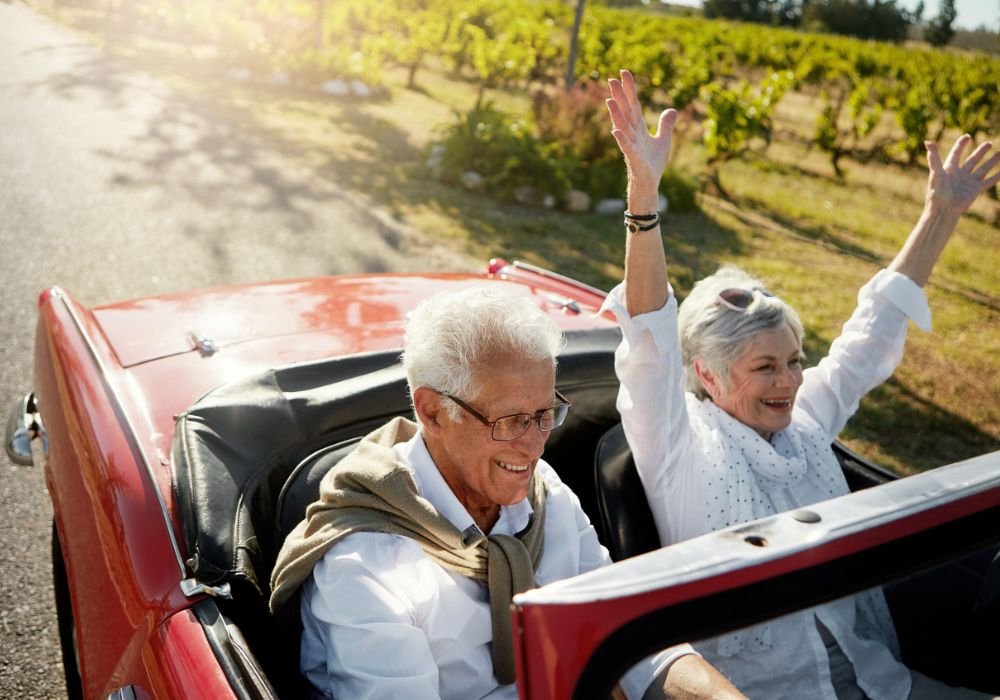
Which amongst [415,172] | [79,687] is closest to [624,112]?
[79,687]

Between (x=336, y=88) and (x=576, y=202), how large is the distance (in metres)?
5.79

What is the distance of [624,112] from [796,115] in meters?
17.9

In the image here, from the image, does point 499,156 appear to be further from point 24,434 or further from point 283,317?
point 24,434

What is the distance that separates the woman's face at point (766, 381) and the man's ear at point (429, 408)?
37.0 inches

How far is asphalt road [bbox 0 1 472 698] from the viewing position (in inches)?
124

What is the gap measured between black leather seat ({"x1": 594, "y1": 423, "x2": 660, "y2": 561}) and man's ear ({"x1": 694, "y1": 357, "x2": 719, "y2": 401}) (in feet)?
0.97

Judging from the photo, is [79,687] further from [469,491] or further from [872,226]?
[872,226]

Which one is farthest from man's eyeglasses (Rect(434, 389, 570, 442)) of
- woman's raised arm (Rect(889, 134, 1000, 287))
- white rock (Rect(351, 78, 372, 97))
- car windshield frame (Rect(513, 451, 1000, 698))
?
white rock (Rect(351, 78, 372, 97))

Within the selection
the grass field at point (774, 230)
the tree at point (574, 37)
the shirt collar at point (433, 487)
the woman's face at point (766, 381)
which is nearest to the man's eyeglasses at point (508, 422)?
the shirt collar at point (433, 487)

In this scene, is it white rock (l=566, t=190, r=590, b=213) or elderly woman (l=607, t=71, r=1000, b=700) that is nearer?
elderly woman (l=607, t=71, r=1000, b=700)

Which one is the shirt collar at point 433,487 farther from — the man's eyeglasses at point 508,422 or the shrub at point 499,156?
the shrub at point 499,156

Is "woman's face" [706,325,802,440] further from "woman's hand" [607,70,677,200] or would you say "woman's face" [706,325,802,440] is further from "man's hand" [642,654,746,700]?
"man's hand" [642,654,746,700]

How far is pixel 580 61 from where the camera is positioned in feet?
55.8

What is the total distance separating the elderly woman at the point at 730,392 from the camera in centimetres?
214
